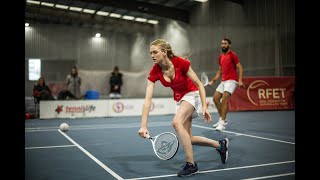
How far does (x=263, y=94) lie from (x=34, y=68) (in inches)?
624

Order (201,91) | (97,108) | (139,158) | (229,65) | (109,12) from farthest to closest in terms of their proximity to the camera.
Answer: (109,12) → (97,108) → (229,65) → (139,158) → (201,91)

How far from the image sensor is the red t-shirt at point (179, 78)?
4.18m

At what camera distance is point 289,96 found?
1434 cm

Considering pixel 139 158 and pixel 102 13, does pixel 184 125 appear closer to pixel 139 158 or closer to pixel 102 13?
pixel 139 158

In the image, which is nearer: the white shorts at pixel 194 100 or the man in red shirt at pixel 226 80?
the white shorts at pixel 194 100

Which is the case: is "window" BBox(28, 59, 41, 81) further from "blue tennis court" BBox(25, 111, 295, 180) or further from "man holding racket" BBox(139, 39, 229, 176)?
"man holding racket" BBox(139, 39, 229, 176)

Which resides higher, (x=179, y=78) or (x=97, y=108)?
(x=179, y=78)

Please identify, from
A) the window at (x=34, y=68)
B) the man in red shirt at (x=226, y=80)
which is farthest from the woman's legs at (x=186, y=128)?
the window at (x=34, y=68)

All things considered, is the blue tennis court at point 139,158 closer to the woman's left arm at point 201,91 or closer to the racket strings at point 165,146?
the racket strings at point 165,146

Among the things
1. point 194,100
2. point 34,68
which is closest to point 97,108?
point 194,100

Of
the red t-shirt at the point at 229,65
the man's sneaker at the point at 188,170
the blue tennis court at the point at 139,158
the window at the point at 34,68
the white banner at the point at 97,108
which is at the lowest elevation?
the blue tennis court at the point at 139,158

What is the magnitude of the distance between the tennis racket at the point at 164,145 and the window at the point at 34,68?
2122 cm

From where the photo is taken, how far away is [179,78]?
4254 millimetres
